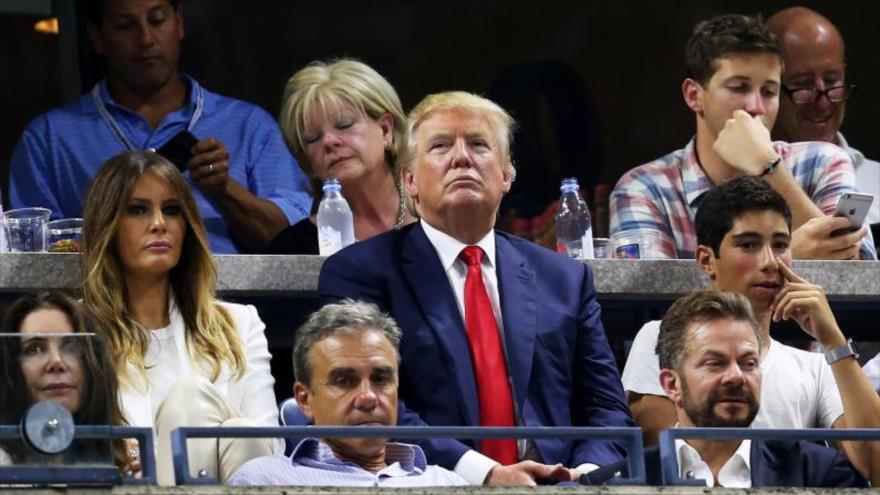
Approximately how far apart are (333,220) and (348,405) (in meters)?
1.54

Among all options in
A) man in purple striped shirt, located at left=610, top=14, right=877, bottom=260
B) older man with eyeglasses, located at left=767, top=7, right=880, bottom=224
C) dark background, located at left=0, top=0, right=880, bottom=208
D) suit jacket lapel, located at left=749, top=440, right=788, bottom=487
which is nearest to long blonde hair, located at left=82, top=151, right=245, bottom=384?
suit jacket lapel, located at left=749, top=440, right=788, bottom=487

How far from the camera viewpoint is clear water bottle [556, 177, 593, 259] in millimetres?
8625

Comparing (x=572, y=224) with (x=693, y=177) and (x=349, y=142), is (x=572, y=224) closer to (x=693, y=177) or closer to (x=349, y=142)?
(x=693, y=177)

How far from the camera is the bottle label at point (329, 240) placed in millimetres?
8312

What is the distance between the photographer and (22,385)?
6.07 metres

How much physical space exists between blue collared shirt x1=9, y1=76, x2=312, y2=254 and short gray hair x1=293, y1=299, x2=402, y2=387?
178 centimetres

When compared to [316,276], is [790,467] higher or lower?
lower

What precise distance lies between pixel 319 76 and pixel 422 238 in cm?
110

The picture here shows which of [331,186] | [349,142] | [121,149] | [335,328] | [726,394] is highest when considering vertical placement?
[121,149]

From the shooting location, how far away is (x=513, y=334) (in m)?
7.49

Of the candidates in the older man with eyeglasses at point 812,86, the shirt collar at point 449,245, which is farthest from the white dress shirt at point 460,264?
the older man with eyeglasses at point 812,86

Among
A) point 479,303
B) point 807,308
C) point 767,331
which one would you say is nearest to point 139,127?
point 479,303

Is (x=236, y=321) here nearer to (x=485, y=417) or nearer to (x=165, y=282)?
(x=165, y=282)

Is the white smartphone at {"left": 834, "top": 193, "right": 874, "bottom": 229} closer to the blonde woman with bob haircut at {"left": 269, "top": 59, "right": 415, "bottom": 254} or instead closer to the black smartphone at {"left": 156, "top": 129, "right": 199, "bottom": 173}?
the blonde woman with bob haircut at {"left": 269, "top": 59, "right": 415, "bottom": 254}
